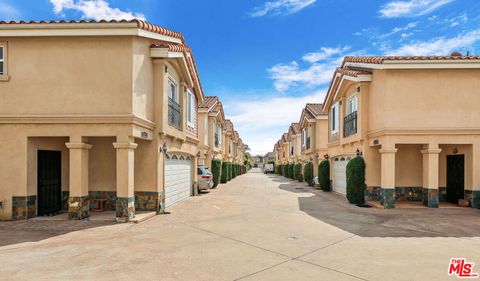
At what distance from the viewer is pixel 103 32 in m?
9.35

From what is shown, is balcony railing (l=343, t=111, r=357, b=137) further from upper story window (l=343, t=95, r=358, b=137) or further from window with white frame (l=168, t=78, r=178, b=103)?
window with white frame (l=168, t=78, r=178, b=103)

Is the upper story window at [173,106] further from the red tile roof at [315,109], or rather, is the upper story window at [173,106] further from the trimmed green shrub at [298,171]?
the trimmed green shrub at [298,171]

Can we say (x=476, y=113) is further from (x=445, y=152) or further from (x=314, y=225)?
(x=314, y=225)

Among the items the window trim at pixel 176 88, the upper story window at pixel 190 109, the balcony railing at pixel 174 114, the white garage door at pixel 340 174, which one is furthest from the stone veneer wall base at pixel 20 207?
the white garage door at pixel 340 174

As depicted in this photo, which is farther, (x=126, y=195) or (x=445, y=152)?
(x=445, y=152)

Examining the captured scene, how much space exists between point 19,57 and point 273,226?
10351mm

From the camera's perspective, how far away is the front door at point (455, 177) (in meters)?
13.0

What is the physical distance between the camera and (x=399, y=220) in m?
9.82

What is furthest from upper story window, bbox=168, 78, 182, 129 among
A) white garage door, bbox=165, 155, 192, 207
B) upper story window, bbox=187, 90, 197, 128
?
upper story window, bbox=187, 90, 197, 128

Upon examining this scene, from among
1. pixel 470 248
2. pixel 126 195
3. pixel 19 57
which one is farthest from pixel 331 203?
pixel 19 57

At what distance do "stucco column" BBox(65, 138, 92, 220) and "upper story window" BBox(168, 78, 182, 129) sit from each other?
3.70 metres

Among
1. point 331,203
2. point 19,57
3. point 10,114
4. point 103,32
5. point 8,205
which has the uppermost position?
point 103,32

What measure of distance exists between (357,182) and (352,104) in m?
4.75

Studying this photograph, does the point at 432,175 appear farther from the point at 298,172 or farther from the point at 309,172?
the point at 298,172
